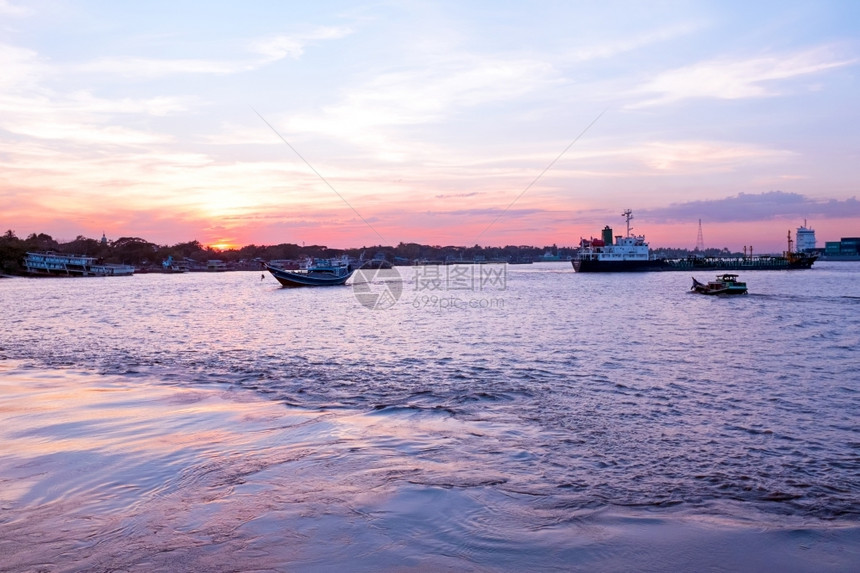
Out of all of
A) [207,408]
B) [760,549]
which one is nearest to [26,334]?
[207,408]

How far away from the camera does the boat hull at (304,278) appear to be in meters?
66.9

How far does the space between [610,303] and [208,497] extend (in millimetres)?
35184

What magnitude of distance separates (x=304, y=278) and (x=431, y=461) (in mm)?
61317

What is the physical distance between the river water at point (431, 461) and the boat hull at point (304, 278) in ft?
166

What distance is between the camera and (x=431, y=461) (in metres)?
7.05

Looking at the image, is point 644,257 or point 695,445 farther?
point 644,257

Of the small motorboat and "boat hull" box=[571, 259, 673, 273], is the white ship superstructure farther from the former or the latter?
the small motorboat

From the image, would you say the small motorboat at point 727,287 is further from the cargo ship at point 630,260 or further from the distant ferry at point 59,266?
the distant ferry at point 59,266

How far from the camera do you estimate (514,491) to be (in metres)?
6.09

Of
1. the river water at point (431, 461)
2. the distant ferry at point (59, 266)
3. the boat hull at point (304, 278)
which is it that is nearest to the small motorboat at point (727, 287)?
the river water at point (431, 461)

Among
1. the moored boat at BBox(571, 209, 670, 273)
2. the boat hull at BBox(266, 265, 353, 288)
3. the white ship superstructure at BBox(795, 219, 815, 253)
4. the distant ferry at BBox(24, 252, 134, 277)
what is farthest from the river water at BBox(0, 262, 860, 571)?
the white ship superstructure at BBox(795, 219, 815, 253)

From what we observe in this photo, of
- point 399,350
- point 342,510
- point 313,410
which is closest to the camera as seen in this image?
point 342,510

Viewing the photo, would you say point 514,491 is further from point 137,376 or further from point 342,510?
point 137,376

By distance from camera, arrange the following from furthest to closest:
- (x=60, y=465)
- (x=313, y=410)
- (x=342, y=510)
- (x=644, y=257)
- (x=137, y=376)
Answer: (x=644, y=257), (x=137, y=376), (x=313, y=410), (x=60, y=465), (x=342, y=510)
